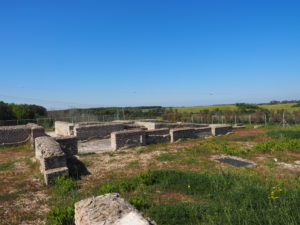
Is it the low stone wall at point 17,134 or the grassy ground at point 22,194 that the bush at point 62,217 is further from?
the low stone wall at point 17,134

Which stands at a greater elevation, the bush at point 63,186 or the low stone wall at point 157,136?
the low stone wall at point 157,136

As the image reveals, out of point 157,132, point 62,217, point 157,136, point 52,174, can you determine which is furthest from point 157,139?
point 62,217

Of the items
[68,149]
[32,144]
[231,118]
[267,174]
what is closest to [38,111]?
[32,144]

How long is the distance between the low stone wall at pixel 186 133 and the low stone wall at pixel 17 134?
27.9 ft

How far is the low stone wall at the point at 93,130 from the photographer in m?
14.4

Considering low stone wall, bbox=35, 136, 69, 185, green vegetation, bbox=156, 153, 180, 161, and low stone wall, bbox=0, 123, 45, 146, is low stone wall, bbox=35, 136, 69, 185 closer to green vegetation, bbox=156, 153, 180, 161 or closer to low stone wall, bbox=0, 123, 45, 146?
green vegetation, bbox=156, 153, 180, 161

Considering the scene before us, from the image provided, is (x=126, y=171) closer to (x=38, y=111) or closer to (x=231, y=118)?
(x=231, y=118)

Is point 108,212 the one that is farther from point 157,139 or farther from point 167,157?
point 157,139

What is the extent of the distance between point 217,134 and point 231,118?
13151 millimetres

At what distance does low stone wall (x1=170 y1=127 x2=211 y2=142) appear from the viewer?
1277 centimetres

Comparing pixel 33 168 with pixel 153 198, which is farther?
pixel 33 168

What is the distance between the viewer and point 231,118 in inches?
1072

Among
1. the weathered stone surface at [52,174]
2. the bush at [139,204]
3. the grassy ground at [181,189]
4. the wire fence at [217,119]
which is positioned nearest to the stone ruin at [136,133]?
the grassy ground at [181,189]

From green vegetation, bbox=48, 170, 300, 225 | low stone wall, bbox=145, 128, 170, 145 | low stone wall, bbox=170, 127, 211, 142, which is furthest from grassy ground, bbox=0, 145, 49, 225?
low stone wall, bbox=170, 127, 211, 142
